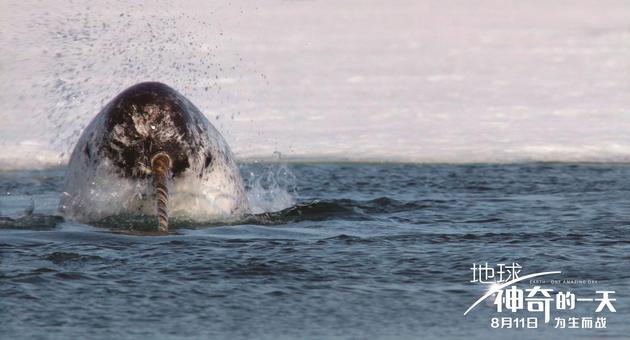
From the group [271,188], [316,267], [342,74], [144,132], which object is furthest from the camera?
[342,74]

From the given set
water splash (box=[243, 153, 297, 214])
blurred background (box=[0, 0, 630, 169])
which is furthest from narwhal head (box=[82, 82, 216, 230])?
blurred background (box=[0, 0, 630, 169])

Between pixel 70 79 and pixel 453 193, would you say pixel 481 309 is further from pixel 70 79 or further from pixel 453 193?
pixel 70 79

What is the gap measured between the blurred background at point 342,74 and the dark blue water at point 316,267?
277 cm

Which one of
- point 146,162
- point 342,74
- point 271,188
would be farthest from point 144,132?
point 342,74

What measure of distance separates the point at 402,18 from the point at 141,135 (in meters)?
10.8

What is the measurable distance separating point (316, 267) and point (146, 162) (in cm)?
143

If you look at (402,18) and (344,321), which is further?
(402,18)

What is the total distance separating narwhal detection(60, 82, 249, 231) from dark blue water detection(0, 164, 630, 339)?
0.66 ft

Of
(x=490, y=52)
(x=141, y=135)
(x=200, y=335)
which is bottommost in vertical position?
(x=200, y=335)

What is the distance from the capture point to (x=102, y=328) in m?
5.26

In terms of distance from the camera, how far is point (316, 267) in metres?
6.58

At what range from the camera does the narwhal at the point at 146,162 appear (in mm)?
7406

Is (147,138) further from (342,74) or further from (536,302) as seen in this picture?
(342,74)

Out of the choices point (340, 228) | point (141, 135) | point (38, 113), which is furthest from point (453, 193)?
point (38, 113)
